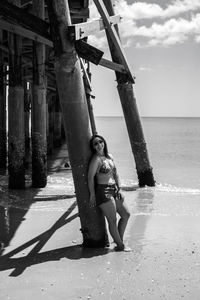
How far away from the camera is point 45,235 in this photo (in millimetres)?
5582

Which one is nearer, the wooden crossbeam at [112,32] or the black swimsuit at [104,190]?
the black swimsuit at [104,190]

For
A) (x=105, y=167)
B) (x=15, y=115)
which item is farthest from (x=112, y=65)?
(x=105, y=167)

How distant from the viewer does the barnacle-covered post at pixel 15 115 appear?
8227mm

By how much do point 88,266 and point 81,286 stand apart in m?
0.46

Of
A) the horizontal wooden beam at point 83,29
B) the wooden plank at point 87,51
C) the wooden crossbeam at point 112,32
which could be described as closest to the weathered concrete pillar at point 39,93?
the wooden crossbeam at point 112,32

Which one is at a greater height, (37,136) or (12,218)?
(37,136)

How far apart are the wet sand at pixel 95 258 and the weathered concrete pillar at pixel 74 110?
1.08ft

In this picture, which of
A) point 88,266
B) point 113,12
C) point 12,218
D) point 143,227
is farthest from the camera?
point 113,12

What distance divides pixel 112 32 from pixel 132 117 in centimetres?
188

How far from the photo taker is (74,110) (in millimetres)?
4801

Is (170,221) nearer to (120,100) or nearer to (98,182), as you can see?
(98,182)

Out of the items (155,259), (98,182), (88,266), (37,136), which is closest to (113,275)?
→ (88,266)

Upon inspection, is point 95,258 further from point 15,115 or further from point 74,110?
point 15,115

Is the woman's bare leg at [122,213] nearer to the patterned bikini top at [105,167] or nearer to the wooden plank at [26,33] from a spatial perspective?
the patterned bikini top at [105,167]
